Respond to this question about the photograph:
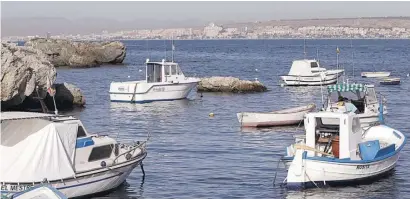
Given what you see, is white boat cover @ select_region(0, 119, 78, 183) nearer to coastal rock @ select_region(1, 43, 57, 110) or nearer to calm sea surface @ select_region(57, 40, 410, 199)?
calm sea surface @ select_region(57, 40, 410, 199)

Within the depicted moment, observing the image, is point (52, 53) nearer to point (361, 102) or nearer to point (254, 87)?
point (254, 87)

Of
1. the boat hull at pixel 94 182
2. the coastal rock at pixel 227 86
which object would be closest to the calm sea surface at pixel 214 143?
the boat hull at pixel 94 182

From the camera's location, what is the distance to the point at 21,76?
4309 cm

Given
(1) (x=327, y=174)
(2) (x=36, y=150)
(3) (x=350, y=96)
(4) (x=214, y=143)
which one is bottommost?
(4) (x=214, y=143)

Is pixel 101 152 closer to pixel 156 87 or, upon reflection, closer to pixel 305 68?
pixel 156 87

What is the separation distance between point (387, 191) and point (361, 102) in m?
13.2

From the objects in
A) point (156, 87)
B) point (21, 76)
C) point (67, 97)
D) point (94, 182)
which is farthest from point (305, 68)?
point (94, 182)

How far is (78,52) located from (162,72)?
62097 mm

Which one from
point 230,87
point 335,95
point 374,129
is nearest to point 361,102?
point 335,95

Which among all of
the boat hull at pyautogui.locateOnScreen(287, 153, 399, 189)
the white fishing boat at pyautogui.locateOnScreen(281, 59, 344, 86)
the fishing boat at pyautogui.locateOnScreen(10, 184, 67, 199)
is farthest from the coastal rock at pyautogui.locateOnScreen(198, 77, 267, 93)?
the fishing boat at pyautogui.locateOnScreen(10, 184, 67, 199)

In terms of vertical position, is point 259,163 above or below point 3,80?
below

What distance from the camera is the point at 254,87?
219 feet

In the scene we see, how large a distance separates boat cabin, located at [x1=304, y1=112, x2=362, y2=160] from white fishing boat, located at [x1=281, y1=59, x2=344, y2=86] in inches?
1745

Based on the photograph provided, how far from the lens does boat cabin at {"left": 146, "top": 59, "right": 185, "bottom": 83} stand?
58812 millimetres
